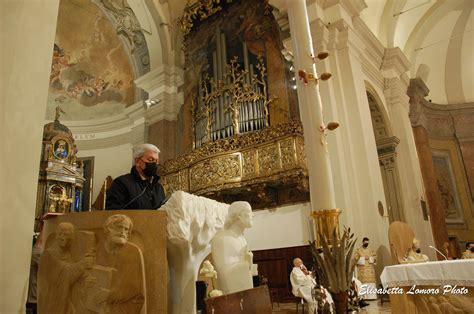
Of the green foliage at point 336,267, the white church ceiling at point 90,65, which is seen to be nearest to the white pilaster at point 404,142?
the green foliage at point 336,267

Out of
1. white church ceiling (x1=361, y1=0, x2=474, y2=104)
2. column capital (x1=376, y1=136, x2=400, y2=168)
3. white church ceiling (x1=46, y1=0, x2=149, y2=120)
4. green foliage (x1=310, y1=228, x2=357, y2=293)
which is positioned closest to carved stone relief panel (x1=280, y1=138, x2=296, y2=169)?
column capital (x1=376, y1=136, x2=400, y2=168)

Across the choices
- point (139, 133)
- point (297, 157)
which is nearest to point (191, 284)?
point (297, 157)

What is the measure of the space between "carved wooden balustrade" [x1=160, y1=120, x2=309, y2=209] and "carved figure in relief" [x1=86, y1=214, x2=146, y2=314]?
18.7 ft

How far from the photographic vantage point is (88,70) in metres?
13.4

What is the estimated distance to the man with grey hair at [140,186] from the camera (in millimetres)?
2752

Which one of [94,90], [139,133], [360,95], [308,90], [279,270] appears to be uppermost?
[94,90]

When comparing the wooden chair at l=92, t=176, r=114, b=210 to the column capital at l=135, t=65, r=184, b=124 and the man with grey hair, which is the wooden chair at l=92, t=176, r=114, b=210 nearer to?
the column capital at l=135, t=65, r=184, b=124

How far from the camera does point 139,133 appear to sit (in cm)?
1240

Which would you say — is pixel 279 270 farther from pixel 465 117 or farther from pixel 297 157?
pixel 465 117

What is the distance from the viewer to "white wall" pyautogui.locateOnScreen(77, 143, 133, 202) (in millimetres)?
12523

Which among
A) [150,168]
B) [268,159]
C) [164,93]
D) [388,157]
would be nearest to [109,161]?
[164,93]

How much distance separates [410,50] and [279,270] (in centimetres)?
856

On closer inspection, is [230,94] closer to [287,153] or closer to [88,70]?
[287,153]

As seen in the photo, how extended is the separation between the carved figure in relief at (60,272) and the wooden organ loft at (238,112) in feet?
18.9
